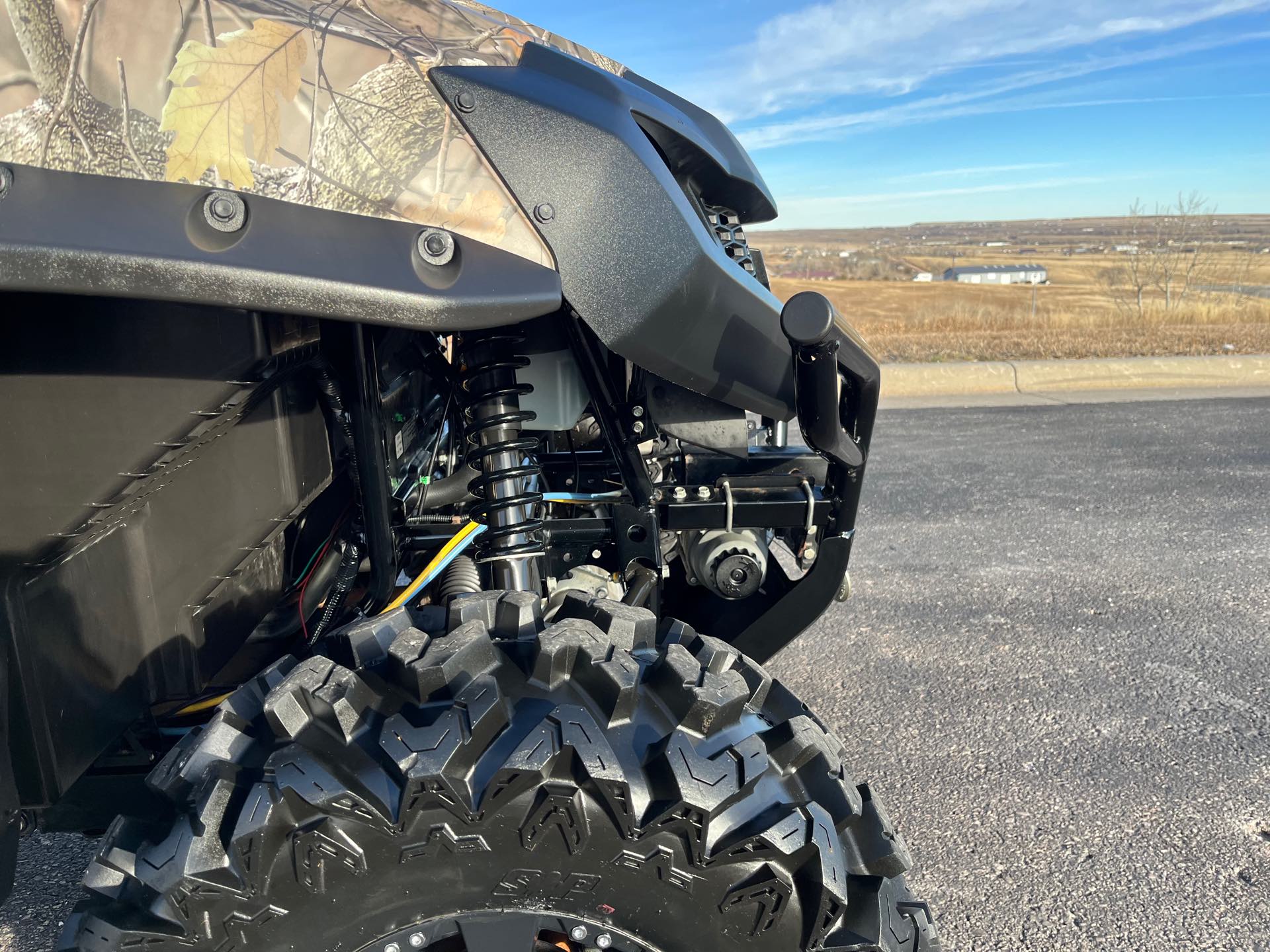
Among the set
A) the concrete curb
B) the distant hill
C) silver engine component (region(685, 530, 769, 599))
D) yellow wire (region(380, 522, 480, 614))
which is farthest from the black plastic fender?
the distant hill

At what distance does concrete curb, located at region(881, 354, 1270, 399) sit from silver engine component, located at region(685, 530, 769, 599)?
25.7 feet

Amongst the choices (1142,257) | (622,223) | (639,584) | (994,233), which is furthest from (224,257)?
(994,233)

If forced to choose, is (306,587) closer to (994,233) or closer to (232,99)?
(232,99)

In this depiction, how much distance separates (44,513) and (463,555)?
0.89 meters

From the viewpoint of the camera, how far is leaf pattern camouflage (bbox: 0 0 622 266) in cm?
120

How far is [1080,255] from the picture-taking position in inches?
3637

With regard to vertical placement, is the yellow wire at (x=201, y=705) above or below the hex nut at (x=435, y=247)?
below

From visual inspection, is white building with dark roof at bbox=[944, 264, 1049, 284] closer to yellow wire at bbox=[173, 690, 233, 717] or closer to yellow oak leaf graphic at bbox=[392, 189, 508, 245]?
yellow wire at bbox=[173, 690, 233, 717]

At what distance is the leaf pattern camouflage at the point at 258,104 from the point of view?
1195 mm

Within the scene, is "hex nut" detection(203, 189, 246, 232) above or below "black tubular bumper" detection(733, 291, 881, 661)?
above

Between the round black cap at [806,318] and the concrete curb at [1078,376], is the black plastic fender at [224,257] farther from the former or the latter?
the concrete curb at [1078,376]

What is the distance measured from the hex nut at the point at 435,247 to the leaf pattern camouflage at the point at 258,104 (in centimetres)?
5

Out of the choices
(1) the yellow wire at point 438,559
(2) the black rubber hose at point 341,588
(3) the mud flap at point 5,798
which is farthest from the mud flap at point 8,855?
(1) the yellow wire at point 438,559

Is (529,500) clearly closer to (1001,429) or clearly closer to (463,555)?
(463,555)
